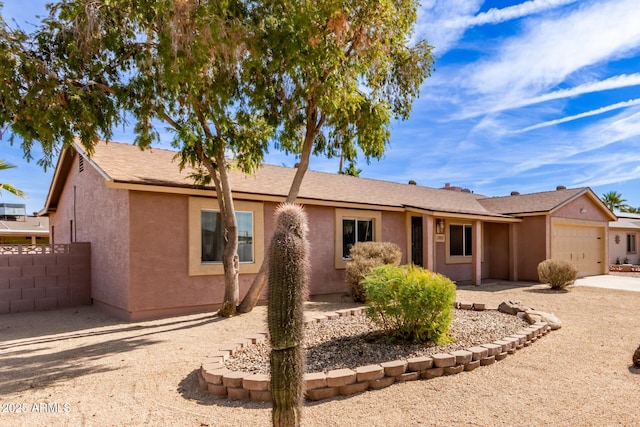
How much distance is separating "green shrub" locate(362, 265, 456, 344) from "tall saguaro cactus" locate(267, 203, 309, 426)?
2997 mm

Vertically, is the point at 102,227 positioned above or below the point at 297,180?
below

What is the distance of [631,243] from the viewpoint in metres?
29.6

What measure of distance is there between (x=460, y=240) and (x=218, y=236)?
11274 millimetres

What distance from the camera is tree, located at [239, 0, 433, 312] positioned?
26.0 ft

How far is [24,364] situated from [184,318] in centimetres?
361

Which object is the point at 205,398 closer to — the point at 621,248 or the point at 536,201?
the point at 536,201

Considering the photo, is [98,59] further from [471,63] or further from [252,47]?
[471,63]

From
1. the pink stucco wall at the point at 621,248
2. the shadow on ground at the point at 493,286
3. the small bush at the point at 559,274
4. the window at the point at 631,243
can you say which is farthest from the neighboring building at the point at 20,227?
the window at the point at 631,243

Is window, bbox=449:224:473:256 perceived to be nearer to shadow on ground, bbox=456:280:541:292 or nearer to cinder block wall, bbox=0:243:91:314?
shadow on ground, bbox=456:280:541:292

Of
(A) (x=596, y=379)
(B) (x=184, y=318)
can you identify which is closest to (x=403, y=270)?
(A) (x=596, y=379)

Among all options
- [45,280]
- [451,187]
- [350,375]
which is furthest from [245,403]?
[451,187]

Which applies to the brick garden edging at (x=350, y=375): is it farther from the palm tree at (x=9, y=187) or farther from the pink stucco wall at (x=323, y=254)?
the palm tree at (x=9, y=187)

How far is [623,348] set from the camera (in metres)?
6.52

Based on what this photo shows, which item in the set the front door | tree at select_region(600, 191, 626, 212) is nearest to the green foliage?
the front door
